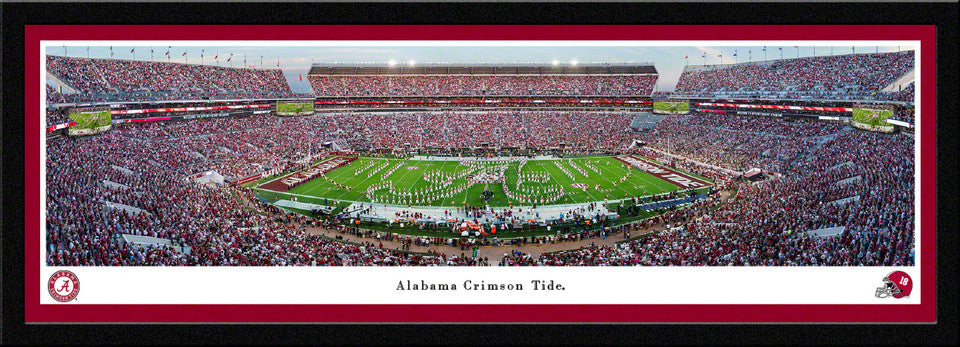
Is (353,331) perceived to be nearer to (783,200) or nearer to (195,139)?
(783,200)

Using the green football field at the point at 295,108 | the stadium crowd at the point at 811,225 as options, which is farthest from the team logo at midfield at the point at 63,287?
the green football field at the point at 295,108

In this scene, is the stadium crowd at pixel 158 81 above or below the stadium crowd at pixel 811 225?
above

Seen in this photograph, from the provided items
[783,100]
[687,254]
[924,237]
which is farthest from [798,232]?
[783,100]

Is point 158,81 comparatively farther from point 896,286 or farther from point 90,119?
point 896,286

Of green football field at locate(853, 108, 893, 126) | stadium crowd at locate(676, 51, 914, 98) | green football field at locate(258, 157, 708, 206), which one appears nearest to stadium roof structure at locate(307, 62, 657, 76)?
stadium crowd at locate(676, 51, 914, 98)

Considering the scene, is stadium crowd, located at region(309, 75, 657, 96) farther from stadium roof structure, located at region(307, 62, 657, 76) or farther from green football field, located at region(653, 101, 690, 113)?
green football field, located at region(653, 101, 690, 113)

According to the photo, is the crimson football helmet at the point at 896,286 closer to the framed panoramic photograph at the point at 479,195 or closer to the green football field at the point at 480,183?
the framed panoramic photograph at the point at 479,195
